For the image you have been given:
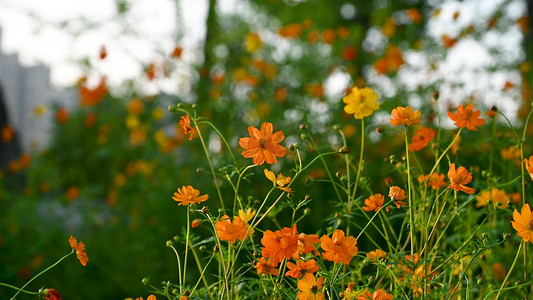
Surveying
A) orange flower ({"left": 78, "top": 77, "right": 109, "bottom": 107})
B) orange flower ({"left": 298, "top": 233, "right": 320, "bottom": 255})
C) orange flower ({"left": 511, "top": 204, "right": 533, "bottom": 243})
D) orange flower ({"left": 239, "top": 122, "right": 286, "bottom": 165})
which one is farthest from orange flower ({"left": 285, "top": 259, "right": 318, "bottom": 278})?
orange flower ({"left": 78, "top": 77, "right": 109, "bottom": 107})

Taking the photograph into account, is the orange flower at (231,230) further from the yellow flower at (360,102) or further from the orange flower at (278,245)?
the yellow flower at (360,102)

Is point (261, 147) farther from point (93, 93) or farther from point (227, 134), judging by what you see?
point (93, 93)

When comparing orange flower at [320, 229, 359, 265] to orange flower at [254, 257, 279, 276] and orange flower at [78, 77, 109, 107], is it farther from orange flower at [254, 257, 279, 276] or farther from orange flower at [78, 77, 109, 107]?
orange flower at [78, 77, 109, 107]

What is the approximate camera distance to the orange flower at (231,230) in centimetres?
71

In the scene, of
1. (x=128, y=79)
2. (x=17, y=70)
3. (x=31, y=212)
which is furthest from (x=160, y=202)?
(x=17, y=70)

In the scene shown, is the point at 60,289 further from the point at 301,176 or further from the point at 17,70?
the point at 17,70

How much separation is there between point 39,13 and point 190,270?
255 cm

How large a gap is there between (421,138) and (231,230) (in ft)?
1.39

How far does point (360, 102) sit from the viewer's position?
0.90 metres

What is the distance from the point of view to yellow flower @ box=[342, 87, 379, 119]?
0.89 m

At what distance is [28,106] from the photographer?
43.3 feet

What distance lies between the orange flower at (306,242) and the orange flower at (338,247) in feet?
Answer: 0.10

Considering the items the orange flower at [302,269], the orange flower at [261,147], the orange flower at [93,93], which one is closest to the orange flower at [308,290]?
the orange flower at [302,269]

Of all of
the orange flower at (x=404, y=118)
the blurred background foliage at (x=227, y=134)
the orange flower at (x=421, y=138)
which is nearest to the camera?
the orange flower at (x=404, y=118)
